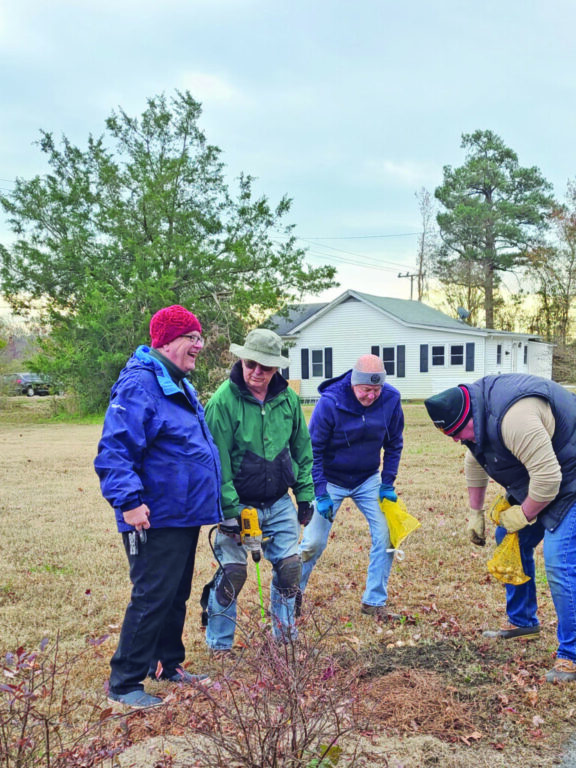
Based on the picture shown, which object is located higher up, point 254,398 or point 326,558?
point 254,398

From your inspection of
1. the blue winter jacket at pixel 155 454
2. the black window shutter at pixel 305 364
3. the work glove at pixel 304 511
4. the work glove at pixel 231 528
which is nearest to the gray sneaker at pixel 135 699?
the blue winter jacket at pixel 155 454

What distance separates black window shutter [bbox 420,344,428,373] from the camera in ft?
94.1

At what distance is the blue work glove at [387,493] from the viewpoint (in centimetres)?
490

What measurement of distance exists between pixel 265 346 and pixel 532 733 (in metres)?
2.39

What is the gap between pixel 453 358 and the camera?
28375 millimetres

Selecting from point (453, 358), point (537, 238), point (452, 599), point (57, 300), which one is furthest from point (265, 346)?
point (537, 238)

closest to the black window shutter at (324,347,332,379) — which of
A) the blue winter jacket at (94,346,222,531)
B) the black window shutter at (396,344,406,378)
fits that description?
the black window shutter at (396,344,406,378)

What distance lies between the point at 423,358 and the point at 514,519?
25.5m

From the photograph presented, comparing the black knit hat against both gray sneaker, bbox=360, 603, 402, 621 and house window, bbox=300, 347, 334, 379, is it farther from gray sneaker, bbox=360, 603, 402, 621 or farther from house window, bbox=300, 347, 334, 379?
house window, bbox=300, 347, 334, 379

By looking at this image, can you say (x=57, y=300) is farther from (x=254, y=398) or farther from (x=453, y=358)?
(x=254, y=398)

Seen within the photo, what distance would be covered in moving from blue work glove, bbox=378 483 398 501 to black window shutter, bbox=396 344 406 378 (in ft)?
80.4

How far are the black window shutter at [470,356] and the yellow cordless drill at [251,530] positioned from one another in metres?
25.4

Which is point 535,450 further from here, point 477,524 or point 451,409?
point 477,524

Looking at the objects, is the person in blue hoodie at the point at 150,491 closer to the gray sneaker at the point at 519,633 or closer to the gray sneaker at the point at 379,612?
the gray sneaker at the point at 379,612
